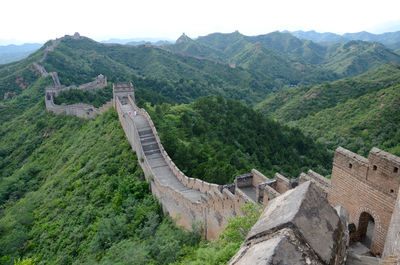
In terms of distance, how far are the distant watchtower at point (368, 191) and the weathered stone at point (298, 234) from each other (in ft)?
17.3

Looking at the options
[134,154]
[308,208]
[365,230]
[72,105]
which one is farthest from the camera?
[72,105]

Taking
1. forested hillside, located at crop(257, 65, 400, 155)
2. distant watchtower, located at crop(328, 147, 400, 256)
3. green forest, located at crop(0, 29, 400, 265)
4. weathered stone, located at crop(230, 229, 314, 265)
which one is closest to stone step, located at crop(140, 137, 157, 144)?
green forest, located at crop(0, 29, 400, 265)

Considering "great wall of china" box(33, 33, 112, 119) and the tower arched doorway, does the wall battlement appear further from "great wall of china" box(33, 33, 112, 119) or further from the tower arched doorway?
"great wall of china" box(33, 33, 112, 119)

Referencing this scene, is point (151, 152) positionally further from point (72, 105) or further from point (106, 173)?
point (72, 105)

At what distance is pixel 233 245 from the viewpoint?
A: 9.82 meters

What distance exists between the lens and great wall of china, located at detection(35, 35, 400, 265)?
3.40 metres

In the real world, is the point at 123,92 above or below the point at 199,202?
above

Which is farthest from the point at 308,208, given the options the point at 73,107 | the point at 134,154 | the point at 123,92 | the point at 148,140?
the point at 73,107

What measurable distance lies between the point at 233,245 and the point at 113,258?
881 cm

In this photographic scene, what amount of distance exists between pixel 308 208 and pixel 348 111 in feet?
184

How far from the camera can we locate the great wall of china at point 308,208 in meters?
3.40

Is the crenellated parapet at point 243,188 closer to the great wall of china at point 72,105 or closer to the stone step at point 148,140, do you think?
the stone step at point 148,140

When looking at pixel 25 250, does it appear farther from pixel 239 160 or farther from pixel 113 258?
pixel 239 160

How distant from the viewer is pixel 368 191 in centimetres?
883
